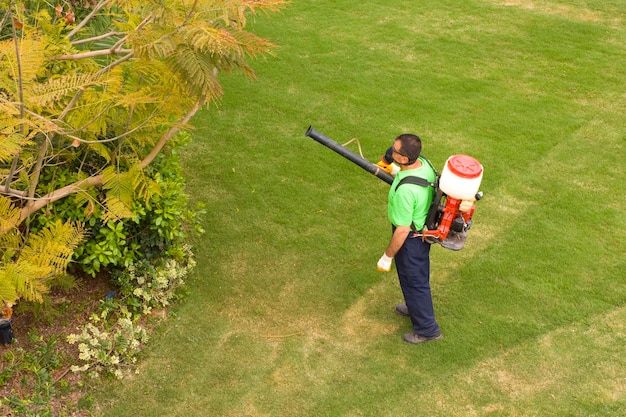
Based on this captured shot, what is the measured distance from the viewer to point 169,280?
5.59m

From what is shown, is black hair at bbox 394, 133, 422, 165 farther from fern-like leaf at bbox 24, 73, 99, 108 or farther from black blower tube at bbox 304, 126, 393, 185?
fern-like leaf at bbox 24, 73, 99, 108

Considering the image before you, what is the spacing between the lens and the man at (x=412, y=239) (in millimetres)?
4793

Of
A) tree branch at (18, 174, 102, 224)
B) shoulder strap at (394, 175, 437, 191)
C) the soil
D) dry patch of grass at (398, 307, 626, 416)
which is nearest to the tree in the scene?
tree branch at (18, 174, 102, 224)

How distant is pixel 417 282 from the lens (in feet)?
16.9

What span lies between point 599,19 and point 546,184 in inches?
202

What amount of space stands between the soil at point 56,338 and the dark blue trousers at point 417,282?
2.38 meters

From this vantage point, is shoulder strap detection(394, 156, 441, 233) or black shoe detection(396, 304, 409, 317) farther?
black shoe detection(396, 304, 409, 317)

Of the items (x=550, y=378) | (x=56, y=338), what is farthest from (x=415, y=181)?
(x=56, y=338)

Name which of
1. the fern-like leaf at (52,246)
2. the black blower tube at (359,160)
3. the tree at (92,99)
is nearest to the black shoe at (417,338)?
the black blower tube at (359,160)

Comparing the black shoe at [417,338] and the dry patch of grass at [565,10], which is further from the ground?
the dry patch of grass at [565,10]

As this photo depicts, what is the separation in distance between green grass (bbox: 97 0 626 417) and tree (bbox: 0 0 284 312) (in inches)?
45.1

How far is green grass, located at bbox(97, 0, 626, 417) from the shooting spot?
495 cm

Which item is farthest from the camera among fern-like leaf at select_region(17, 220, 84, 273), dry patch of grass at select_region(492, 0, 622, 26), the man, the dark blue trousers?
dry patch of grass at select_region(492, 0, 622, 26)

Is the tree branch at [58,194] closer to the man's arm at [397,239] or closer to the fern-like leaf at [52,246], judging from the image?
the fern-like leaf at [52,246]
